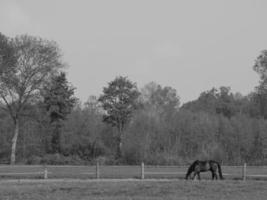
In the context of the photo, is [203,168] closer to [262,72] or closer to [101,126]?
[262,72]

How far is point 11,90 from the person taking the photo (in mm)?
58969

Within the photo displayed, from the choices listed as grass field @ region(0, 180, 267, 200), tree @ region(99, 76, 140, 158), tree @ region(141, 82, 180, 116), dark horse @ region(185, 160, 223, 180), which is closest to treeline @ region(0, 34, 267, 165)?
tree @ region(99, 76, 140, 158)

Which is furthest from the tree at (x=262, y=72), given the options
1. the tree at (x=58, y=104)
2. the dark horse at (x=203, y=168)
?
the dark horse at (x=203, y=168)

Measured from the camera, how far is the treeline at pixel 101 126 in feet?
191

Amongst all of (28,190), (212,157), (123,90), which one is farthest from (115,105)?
(28,190)

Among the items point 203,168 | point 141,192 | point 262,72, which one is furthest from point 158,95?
point 141,192

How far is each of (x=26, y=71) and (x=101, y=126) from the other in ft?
51.1

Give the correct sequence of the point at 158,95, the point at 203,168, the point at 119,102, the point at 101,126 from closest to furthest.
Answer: the point at 203,168
the point at 119,102
the point at 101,126
the point at 158,95

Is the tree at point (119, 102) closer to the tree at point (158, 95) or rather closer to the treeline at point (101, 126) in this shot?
the treeline at point (101, 126)

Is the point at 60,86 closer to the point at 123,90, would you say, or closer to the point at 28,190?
the point at 123,90

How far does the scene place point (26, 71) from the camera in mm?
59219

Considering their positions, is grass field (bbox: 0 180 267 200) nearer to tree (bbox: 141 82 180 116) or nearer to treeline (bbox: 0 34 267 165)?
treeline (bbox: 0 34 267 165)

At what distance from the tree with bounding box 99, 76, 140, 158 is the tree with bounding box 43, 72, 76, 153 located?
4.51m

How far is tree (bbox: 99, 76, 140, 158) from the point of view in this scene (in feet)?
219
